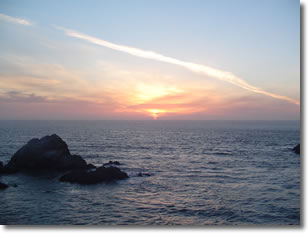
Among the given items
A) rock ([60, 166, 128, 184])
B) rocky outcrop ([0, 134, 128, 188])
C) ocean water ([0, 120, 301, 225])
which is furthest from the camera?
rocky outcrop ([0, 134, 128, 188])

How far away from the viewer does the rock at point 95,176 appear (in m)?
14.8

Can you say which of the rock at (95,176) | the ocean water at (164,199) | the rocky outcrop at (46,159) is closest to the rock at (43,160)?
the rocky outcrop at (46,159)

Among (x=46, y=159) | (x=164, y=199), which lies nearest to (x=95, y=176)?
(x=164, y=199)

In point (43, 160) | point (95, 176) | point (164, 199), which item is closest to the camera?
point (164, 199)

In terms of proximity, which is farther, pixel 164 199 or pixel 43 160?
pixel 43 160

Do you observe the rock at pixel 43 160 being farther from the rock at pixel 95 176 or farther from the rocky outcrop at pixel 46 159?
the rock at pixel 95 176

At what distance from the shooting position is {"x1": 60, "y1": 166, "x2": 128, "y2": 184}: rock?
1482 centimetres

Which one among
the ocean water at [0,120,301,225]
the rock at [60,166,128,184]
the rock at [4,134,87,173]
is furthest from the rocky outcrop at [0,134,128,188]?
the rock at [60,166,128,184]

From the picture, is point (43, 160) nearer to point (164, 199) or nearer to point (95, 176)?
point (95, 176)

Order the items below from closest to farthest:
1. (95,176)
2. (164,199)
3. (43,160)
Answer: (164,199) < (95,176) < (43,160)

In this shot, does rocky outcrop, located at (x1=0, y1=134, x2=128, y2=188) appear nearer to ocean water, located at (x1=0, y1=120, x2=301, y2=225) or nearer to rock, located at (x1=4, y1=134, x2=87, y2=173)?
rock, located at (x1=4, y1=134, x2=87, y2=173)

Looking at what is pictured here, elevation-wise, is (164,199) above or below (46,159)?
below

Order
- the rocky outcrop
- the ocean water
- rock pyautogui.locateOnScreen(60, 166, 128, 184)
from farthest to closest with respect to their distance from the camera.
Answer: the rocky outcrop < rock pyautogui.locateOnScreen(60, 166, 128, 184) < the ocean water

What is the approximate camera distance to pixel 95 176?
1525 centimetres
